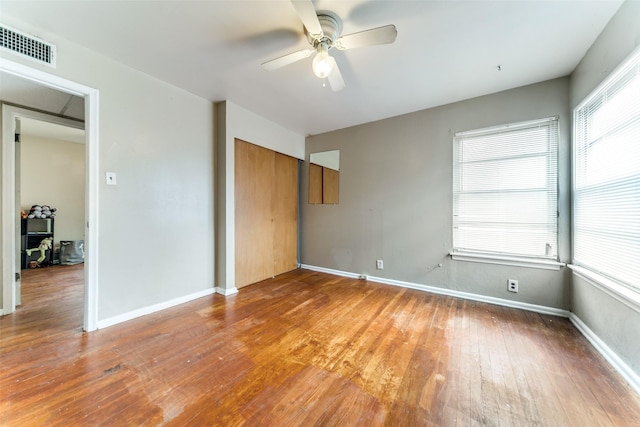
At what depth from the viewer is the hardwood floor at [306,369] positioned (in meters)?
1.30

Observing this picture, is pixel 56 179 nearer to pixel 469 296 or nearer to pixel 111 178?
pixel 111 178

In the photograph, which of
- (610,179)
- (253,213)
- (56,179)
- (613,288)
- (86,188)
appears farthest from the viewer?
(56,179)

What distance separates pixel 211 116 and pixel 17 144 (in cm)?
210

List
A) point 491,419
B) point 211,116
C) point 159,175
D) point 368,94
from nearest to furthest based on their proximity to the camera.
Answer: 1. point 491,419
2. point 159,175
3. point 368,94
4. point 211,116

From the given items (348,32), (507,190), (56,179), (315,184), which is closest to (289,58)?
(348,32)

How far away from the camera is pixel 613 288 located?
172 cm

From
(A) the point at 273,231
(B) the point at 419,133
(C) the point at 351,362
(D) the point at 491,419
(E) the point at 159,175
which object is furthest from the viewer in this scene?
(A) the point at 273,231

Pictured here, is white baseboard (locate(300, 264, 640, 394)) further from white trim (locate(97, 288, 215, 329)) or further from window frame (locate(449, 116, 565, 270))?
white trim (locate(97, 288, 215, 329))

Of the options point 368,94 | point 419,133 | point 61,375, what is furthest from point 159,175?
point 419,133

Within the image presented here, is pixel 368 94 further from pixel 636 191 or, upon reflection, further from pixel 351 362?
pixel 351 362

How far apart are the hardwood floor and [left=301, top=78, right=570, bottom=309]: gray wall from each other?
469mm

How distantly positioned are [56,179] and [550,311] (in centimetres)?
859

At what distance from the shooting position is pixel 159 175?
2629 millimetres

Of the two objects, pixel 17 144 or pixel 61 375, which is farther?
pixel 17 144
